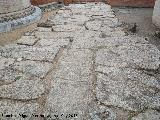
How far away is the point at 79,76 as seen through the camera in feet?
8.47

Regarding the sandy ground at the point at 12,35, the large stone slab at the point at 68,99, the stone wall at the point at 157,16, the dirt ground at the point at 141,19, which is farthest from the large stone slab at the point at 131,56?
the stone wall at the point at 157,16

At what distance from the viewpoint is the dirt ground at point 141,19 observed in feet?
15.6

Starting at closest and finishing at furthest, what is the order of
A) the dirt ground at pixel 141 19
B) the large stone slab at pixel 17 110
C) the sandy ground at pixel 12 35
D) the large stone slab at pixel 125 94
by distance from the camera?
the large stone slab at pixel 17 110
the large stone slab at pixel 125 94
the sandy ground at pixel 12 35
the dirt ground at pixel 141 19

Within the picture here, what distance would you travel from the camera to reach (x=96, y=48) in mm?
3320

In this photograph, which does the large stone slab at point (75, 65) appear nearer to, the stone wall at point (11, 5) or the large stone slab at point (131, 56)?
the large stone slab at point (131, 56)

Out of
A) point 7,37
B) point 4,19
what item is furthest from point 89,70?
point 4,19

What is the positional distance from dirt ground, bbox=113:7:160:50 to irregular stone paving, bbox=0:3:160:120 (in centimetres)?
102

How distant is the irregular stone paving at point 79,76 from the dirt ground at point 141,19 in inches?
40.2

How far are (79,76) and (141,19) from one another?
13.0 ft

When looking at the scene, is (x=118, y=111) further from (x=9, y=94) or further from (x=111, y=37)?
(x=111, y=37)

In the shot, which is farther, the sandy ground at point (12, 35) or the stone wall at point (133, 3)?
the stone wall at point (133, 3)

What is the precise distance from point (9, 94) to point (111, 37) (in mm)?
2023

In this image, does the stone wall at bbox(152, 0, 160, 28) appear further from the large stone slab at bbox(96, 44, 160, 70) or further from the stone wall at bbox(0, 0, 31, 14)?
the stone wall at bbox(0, 0, 31, 14)

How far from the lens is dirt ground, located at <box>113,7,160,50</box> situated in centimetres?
477
